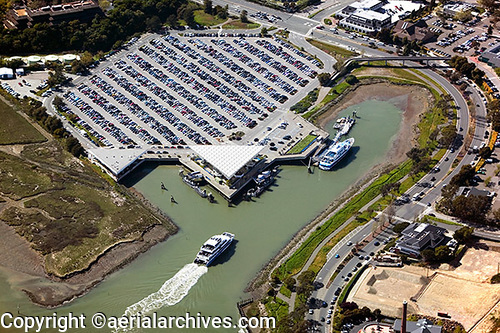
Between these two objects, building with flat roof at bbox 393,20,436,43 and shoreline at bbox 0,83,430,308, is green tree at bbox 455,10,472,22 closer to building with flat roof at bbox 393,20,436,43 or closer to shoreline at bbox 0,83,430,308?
building with flat roof at bbox 393,20,436,43

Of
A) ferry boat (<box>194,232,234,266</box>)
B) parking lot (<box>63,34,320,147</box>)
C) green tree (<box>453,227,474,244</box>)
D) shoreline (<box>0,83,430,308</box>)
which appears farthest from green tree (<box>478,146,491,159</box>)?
ferry boat (<box>194,232,234,266</box>)

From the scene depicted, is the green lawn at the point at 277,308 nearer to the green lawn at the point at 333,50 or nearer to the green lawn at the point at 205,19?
the green lawn at the point at 333,50

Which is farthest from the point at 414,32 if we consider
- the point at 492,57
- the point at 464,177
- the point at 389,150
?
the point at 464,177


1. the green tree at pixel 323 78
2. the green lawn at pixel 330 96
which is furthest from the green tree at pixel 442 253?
the green tree at pixel 323 78

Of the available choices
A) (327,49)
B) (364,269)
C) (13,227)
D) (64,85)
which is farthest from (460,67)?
(13,227)

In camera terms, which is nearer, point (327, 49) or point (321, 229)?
point (321, 229)

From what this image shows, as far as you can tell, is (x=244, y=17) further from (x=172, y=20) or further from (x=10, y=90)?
(x=10, y=90)

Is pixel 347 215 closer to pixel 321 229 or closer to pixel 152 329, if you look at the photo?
pixel 321 229
